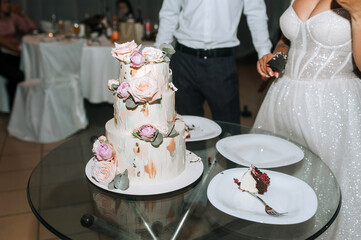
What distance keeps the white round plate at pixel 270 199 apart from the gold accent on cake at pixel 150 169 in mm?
198

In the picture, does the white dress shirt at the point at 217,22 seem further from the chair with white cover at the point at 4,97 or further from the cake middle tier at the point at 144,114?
the chair with white cover at the point at 4,97

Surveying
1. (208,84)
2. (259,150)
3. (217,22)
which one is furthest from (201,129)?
(217,22)

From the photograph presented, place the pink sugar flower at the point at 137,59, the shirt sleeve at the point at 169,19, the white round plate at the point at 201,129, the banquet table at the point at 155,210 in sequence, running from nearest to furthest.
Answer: the banquet table at the point at 155,210 < the pink sugar flower at the point at 137,59 < the white round plate at the point at 201,129 < the shirt sleeve at the point at 169,19

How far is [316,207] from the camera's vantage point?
1.14 meters

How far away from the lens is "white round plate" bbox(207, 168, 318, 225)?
3.58 ft

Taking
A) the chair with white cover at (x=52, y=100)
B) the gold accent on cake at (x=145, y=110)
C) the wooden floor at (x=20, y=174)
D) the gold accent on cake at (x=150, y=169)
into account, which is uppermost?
the gold accent on cake at (x=145, y=110)

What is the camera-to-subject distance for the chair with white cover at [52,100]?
11.9ft

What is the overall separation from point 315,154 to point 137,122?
852mm

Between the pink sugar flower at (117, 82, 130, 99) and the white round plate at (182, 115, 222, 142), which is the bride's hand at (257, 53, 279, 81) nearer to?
the white round plate at (182, 115, 222, 142)

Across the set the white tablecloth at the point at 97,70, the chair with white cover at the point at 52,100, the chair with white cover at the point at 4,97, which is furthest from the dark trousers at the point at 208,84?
the chair with white cover at the point at 4,97

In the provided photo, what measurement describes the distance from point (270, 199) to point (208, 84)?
1.17 metres

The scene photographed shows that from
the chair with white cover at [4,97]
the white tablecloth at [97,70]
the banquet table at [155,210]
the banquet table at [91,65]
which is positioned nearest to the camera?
the banquet table at [155,210]

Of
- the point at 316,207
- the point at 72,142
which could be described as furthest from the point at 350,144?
the point at 72,142

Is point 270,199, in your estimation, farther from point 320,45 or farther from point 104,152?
point 320,45
